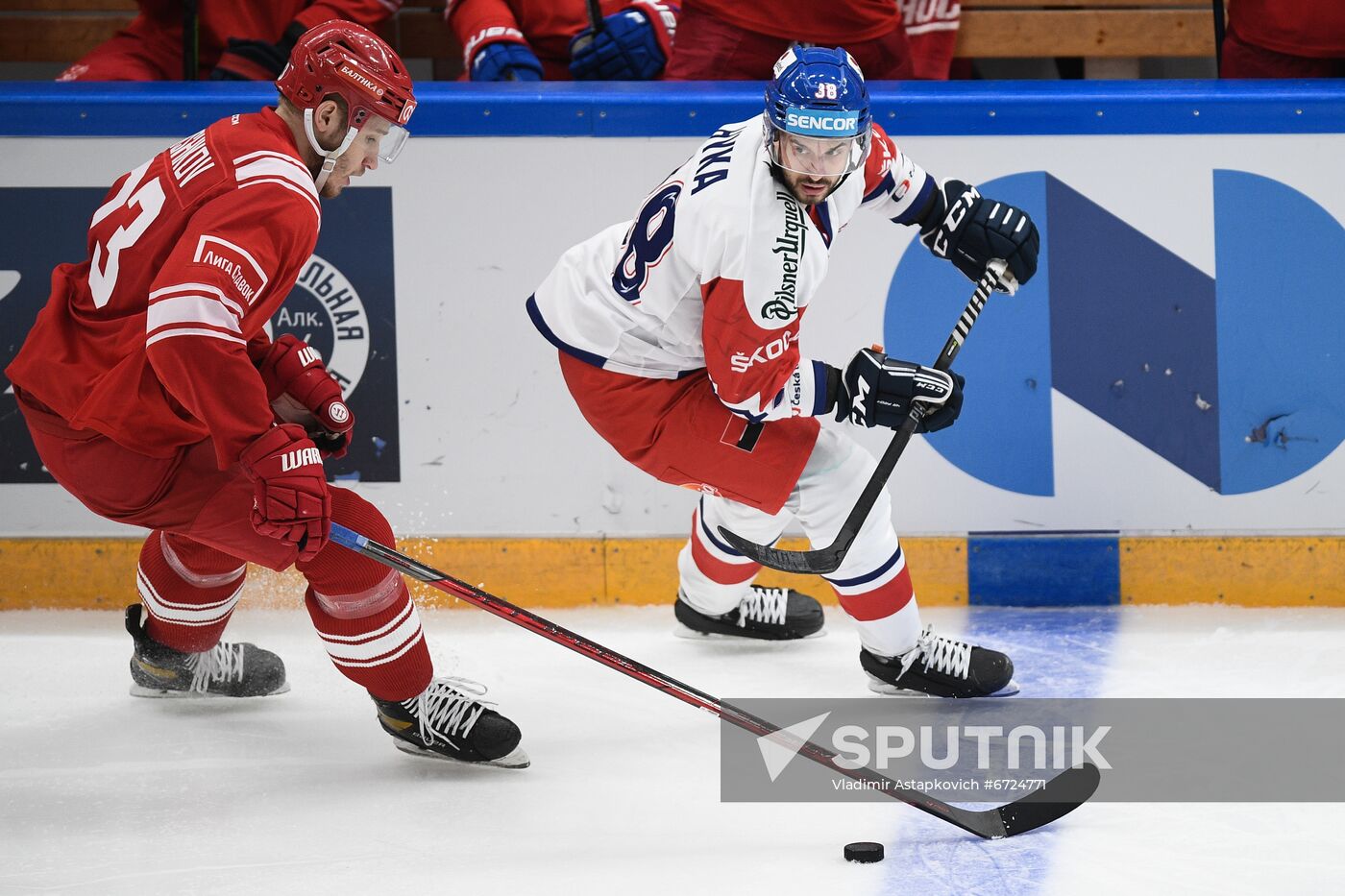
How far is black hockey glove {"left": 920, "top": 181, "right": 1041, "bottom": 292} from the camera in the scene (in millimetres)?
2713

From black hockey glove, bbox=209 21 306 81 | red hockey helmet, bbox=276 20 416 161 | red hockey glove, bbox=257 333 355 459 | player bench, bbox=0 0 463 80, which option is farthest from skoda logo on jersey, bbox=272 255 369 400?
player bench, bbox=0 0 463 80

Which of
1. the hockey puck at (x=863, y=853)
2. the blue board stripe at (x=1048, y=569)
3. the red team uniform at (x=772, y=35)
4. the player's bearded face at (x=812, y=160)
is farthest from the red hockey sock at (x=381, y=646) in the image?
the red team uniform at (x=772, y=35)

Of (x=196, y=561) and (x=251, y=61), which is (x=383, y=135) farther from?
(x=251, y=61)

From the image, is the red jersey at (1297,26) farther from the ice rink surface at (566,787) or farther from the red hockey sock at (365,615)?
the red hockey sock at (365,615)

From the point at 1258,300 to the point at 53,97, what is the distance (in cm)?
266

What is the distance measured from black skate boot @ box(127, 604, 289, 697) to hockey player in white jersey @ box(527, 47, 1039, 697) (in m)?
0.80

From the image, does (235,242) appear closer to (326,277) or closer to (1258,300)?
(326,277)

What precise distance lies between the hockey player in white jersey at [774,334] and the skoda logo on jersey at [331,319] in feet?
2.51

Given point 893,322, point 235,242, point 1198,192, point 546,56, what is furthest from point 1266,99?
point 235,242

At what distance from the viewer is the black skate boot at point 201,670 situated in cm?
277

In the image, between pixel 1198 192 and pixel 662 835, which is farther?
pixel 1198 192

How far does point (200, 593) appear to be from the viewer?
2.69 m

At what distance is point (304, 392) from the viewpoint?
2.58 m

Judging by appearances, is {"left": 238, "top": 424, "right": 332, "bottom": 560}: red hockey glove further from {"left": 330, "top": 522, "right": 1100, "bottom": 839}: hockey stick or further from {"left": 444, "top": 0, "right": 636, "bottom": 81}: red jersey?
{"left": 444, "top": 0, "right": 636, "bottom": 81}: red jersey
